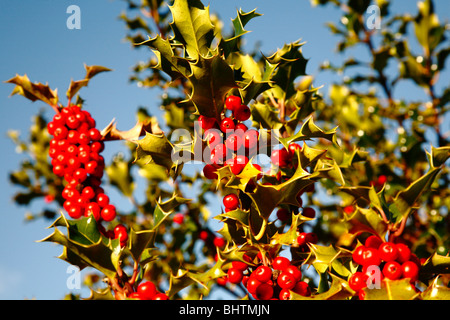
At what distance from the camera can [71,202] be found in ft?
6.69

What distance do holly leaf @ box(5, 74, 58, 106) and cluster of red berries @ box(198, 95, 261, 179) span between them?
3.44ft

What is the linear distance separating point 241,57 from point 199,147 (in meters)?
0.78

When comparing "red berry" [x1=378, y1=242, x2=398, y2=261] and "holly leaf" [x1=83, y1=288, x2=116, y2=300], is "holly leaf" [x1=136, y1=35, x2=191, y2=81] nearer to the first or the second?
"holly leaf" [x1=83, y1=288, x2=116, y2=300]

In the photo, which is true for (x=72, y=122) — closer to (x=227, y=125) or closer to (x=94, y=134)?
(x=94, y=134)

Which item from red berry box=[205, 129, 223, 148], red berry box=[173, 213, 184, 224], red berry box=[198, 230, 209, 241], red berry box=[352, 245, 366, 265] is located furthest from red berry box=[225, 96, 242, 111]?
red berry box=[173, 213, 184, 224]

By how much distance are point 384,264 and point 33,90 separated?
6.56ft

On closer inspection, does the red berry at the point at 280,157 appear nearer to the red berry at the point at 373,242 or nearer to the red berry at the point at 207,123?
the red berry at the point at 207,123

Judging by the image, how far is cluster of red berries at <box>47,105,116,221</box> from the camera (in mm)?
2021

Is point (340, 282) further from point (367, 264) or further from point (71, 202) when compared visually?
point (71, 202)

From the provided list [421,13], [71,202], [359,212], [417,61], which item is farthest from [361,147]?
[71,202]

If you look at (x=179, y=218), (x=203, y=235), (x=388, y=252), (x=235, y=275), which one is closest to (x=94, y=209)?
(x=235, y=275)

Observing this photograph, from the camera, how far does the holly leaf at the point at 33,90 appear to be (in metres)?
2.21

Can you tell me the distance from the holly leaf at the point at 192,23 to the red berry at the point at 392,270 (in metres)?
1.17

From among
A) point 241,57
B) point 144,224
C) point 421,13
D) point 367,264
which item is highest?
point 421,13
